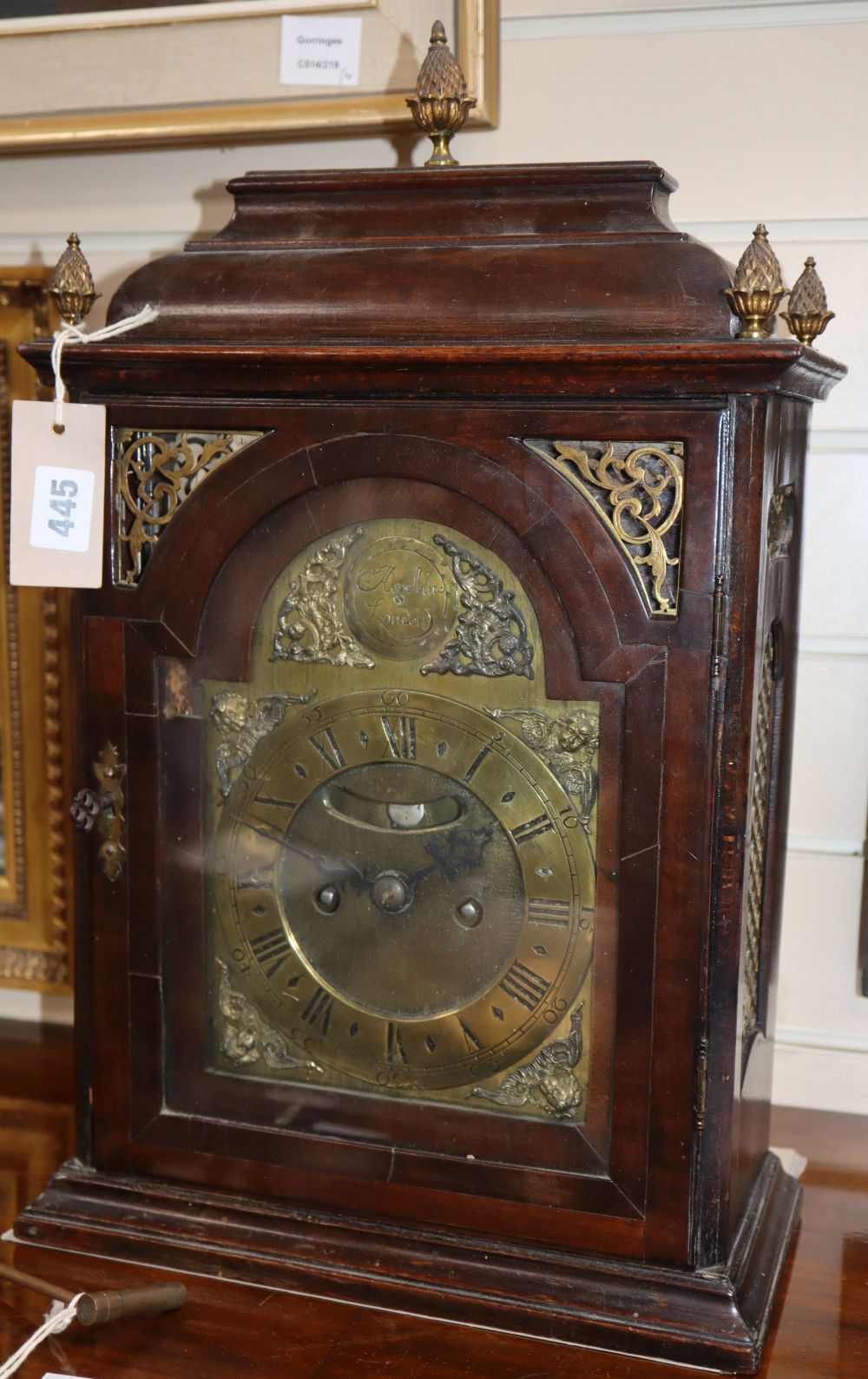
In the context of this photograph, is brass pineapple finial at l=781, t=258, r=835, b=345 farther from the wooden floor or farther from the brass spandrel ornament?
the wooden floor

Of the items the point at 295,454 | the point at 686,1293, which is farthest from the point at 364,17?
the point at 686,1293

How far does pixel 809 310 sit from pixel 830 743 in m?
0.53

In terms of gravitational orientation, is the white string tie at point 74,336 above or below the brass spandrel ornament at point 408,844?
above

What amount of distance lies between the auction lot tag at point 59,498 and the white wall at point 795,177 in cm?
56

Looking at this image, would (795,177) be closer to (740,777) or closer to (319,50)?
(319,50)

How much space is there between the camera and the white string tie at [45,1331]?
1.13 meters

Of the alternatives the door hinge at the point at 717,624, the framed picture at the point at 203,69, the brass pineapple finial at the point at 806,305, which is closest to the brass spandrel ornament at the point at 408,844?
the door hinge at the point at 717,624

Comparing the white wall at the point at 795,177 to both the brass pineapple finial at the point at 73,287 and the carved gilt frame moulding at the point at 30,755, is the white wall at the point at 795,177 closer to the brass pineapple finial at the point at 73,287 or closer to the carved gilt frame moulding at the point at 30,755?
the carved gilt frame moulding at the point at 30,755

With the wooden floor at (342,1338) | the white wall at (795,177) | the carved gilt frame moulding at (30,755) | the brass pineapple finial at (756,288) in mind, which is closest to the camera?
the brass pineapple finial at (756,288)

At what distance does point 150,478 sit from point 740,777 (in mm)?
586

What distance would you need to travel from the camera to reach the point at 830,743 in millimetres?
1579

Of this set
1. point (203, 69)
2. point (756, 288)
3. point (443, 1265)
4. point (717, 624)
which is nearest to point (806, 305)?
point (756, 288)

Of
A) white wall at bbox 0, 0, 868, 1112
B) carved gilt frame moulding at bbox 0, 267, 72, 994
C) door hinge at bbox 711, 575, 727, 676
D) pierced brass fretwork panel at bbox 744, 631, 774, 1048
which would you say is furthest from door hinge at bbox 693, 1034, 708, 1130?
carved gilt frame moulding at bbox 0, 267, 72, 994

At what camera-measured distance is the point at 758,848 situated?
50.2 inches
